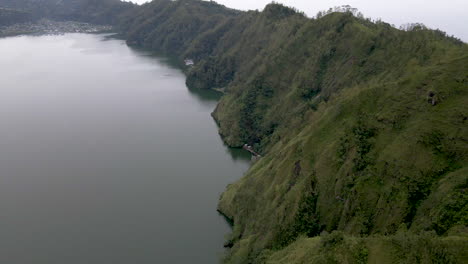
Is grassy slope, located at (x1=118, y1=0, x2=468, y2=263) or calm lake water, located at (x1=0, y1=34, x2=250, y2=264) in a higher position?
grassy slope, located at (x1=118, y1=0, x2=468, y2=263)

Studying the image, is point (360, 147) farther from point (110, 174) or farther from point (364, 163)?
point (110, 174)

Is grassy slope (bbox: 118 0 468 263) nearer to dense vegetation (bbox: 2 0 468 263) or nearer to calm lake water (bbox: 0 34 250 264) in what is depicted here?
dense vegetation (bbox: 2 0 468 263)

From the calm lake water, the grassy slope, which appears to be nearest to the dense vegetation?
the grassy slope

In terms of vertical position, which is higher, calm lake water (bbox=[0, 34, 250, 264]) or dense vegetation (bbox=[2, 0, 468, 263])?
dense vegetation (bbox=[2, 0, 468, 263])

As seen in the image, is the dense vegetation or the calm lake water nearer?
the dense vegetation

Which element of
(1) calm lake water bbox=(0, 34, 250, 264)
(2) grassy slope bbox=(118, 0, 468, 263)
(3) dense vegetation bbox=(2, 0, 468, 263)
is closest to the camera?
(3) dense vegetation bbox=(2, 0, 468, 263)

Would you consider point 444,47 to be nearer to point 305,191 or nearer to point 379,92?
point 379,92

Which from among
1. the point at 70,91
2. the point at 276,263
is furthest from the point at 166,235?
the point at 70,91

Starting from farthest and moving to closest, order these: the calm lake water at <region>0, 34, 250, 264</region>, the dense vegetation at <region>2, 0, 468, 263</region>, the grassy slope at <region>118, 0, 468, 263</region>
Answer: the calm lake water at <region>0, 34, 250, 264</region> < the grassy slope at <region>118, 0, 468, 263</region> < the dense vegetation at <region>2, 0, 468, 263</region>

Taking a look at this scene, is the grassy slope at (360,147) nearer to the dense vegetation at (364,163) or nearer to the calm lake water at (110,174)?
the dense vegetation at (364,163)

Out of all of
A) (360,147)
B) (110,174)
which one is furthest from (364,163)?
(110,174)
